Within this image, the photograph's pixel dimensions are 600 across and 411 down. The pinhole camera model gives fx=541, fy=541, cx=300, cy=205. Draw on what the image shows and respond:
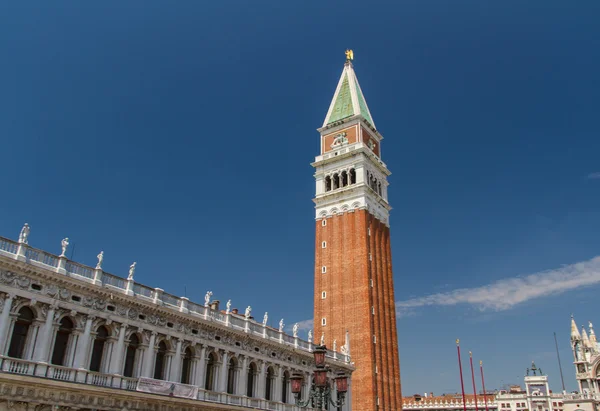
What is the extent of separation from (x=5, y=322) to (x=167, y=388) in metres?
9.81

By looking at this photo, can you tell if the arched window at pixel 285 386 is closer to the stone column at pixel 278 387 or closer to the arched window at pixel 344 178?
the stone column at pixel 278 387

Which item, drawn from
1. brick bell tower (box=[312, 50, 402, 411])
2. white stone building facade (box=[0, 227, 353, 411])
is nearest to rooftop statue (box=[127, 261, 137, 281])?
white stone building facade (box=[0, 227, 353, 411])

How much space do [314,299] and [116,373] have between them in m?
36.4

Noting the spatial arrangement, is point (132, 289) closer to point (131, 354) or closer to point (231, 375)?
point (131, 354)

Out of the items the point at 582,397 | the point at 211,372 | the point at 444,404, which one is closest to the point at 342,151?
the point at 211,372

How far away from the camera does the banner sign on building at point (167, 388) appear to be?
28.9 meters

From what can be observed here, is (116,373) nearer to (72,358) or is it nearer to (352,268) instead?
(72,358)

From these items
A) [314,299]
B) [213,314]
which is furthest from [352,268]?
[213,314]

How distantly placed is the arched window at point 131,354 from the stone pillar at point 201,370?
4.60 metres

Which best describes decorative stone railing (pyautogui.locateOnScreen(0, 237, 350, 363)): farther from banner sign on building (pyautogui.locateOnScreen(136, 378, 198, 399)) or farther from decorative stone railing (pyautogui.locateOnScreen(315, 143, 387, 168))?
decorative stone railing (pyautogui.locateOnScreen(315, 143, 387, 168))

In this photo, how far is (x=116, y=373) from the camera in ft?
92.2

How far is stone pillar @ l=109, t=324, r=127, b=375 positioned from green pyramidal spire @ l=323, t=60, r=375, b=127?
45.9 metres

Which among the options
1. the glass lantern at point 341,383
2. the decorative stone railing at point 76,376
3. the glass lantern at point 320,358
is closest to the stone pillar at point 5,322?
the decorative stone railing at point 76,376

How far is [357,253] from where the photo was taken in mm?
60969
